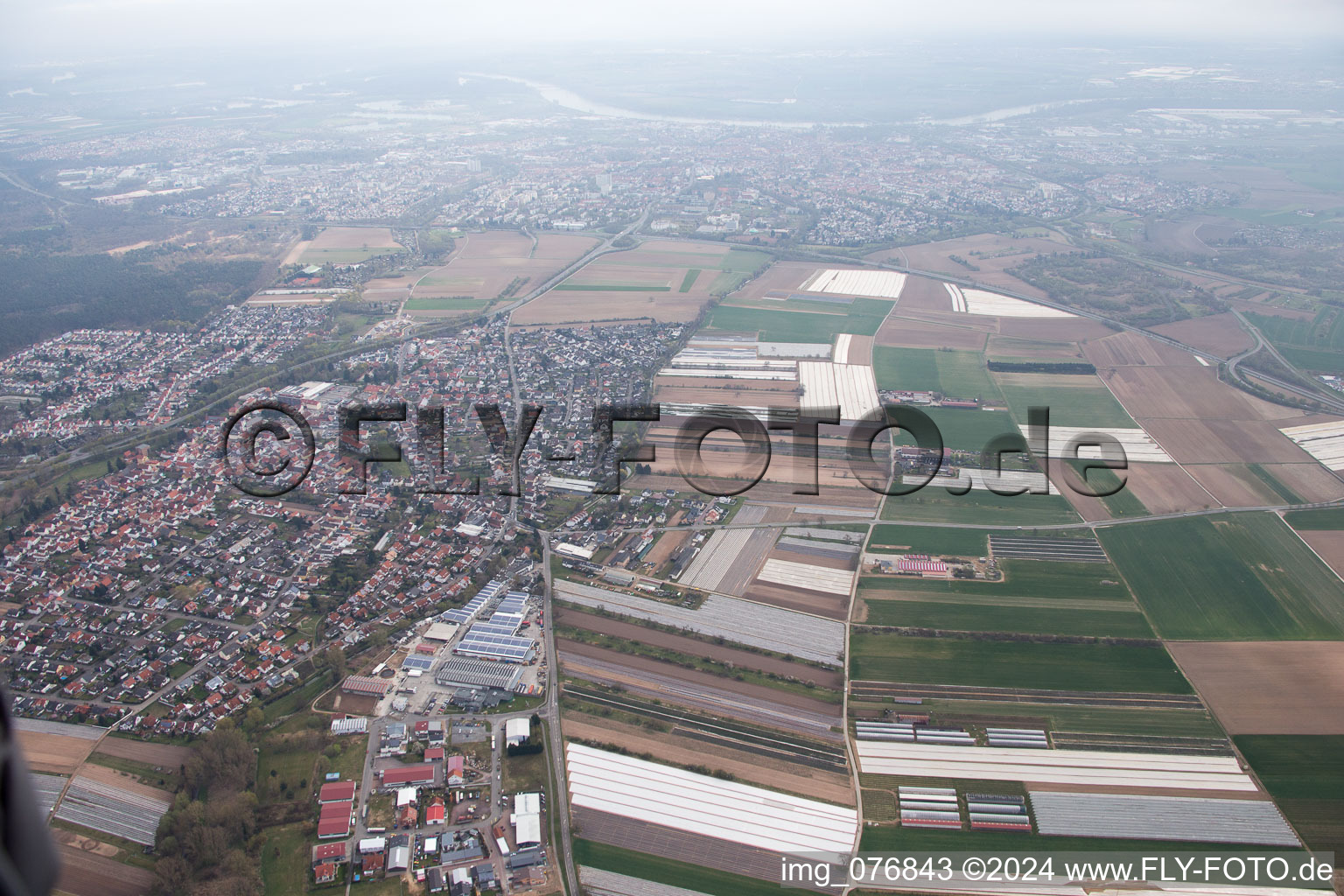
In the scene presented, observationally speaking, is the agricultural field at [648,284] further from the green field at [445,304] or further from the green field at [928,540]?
the green field at [928,540]

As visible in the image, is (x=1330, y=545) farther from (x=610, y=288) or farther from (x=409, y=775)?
(x=610, y=288)

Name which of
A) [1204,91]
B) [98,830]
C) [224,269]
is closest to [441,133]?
[224,269]

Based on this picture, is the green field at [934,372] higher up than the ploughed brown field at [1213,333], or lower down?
lower down

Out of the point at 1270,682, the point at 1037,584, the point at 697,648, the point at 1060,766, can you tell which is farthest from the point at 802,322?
the point at 1060,766

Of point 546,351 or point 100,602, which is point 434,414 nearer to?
point 546,351

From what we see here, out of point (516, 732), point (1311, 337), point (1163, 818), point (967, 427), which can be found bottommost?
point (1163, 818)

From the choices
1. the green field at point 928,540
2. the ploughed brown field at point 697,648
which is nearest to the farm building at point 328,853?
the ploughed brown field at point 697,648

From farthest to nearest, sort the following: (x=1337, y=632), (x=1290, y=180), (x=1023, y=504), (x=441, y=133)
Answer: (x=441, y=133) < (x=1290, y=180) < (x=1023, y=504) < (x=1337, y=632)
